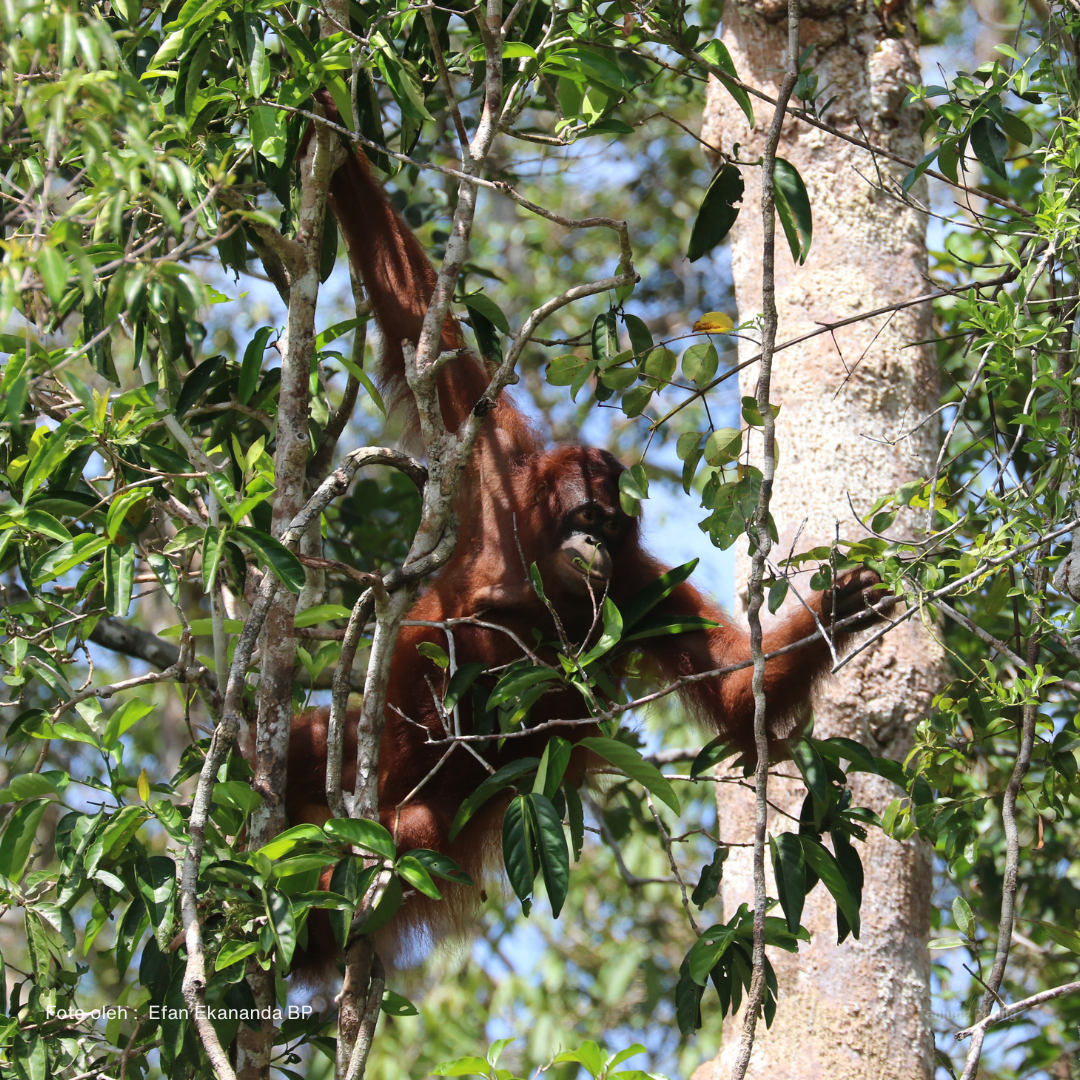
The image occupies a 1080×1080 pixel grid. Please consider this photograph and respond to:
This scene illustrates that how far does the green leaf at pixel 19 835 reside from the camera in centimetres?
250

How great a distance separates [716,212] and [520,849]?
1.83m

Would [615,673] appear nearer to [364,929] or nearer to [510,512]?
[510,512]

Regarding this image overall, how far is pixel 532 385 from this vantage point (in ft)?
31.6

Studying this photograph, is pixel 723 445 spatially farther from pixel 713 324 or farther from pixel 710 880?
pixel 710 880

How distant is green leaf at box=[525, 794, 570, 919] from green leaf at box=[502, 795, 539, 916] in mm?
23

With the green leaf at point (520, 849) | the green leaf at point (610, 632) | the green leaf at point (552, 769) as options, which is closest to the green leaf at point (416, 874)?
the green leaf at point (520, 849)

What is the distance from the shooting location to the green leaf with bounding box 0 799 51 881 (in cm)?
250

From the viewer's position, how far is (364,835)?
2477 millimetres

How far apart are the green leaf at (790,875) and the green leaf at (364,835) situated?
92 centimetres

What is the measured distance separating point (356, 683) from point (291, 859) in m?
2.34

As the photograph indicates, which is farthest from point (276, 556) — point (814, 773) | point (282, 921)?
point (814, 773)

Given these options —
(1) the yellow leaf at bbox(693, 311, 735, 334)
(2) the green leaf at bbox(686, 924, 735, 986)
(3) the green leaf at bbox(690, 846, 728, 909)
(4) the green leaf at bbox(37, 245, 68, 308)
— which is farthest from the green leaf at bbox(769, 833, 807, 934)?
(4) the green leaf at bbox(37, 245, 68, 308)

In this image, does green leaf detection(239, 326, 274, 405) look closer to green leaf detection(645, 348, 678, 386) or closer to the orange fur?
the orange fur

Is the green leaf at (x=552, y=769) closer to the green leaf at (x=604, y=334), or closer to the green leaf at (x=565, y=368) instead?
the green leaf at (x=565, y=368)
